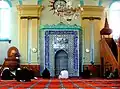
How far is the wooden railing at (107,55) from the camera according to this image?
16.1 m

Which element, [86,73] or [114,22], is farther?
[114,22]

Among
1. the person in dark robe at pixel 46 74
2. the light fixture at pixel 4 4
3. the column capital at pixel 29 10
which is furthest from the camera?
the light fixture at pixel 4 4

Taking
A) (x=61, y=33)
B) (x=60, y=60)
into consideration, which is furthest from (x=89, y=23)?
(x=60, y=60)

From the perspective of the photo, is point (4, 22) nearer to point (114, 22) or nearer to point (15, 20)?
point (15, 20)

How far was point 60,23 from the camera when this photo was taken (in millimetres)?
18578

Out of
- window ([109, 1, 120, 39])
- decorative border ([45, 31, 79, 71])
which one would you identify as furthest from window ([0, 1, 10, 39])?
window ([109, 1, 120, 39])

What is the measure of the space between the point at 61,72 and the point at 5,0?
16.4ft

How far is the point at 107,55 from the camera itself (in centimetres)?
1712

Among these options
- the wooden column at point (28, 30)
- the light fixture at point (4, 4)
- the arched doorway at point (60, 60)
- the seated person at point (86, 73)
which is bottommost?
the seated person at point (86, 73)

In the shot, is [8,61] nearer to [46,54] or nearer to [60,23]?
[46,54]

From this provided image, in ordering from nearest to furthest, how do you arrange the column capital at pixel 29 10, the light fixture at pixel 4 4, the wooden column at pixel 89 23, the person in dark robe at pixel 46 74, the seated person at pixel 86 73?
the person in dark robe at pixel 46 74, the seated person at pixel 86 73, the column capital at pixel 29 10, the wooden column at pixel 89 23, the light fixture at pixel 4 4

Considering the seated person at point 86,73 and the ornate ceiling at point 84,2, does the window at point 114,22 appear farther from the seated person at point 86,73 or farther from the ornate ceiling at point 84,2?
the seated person at point 86,73

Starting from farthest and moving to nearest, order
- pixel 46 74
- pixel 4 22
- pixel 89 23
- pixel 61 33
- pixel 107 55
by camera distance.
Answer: pixel 4 22, pixel 89 23, pixel 61 33, pixel 107 55, pixel 46 74

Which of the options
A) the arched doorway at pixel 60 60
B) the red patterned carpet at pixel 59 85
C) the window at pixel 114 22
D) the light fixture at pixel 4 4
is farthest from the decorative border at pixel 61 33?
the red patterned carpet at pixel 59 85
